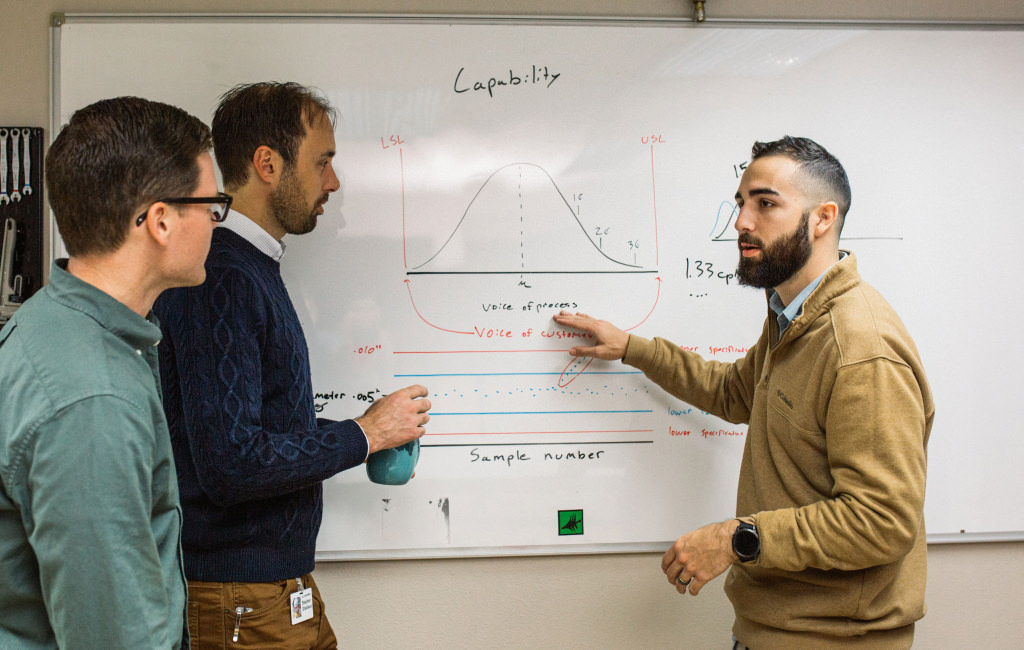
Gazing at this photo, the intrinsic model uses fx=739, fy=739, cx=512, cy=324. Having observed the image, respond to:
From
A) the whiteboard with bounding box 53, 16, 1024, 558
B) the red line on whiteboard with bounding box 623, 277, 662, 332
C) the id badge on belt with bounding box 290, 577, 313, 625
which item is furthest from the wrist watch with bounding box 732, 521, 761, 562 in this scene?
the id badge on belt with bounding box 290, 577, 313, 625

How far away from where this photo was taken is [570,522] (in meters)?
1.95

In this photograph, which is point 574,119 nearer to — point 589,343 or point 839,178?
point 589,343

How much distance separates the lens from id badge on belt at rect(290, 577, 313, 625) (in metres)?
1.44

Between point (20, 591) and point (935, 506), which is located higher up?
point (20, 591)

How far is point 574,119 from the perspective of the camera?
197cm

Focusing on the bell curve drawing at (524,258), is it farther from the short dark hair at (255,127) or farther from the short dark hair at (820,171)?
the short dark hair at (820,171)

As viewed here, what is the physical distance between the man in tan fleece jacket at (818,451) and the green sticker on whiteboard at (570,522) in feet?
1.50

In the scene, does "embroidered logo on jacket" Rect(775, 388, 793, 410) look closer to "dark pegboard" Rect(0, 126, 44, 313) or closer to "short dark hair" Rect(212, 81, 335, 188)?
"short dark hair" Rect(212, 81, 335, 188)

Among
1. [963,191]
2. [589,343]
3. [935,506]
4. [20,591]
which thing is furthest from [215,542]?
[963,191]

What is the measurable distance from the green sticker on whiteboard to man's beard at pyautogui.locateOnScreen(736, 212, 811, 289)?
78 cm

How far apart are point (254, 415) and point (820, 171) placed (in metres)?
1.21

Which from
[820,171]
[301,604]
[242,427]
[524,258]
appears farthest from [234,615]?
[820,171]

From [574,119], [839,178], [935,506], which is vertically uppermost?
[574,119]

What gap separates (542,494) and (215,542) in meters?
0.85
